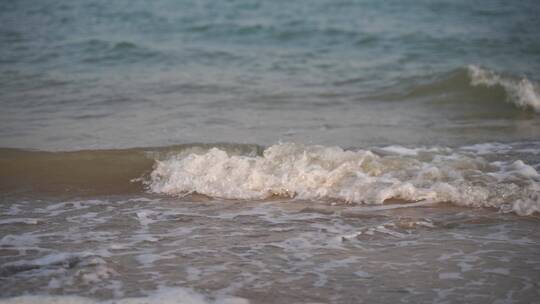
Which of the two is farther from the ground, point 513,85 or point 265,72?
point 265,72

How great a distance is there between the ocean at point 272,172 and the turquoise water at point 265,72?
0.06m

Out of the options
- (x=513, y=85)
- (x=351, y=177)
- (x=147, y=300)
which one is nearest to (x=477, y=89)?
(x=513, y=85)

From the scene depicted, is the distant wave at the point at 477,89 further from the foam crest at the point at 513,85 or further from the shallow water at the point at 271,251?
the shallow water at the point at 271,251

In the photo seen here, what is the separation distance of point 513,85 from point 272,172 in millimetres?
5327

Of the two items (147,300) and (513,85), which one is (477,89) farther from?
(147,300)

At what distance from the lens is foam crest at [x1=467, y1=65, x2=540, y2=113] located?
924cm

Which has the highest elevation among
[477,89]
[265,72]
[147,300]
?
[265,72]

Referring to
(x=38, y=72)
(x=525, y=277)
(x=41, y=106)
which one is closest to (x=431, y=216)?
(x=525, y=277)

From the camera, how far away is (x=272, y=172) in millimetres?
5961

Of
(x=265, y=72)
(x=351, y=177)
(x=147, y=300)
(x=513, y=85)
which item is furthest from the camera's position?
(x=265, y=72)

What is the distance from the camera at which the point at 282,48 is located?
47.0ft

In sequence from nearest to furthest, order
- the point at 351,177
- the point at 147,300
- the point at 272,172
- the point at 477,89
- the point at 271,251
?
the point at 147,300 < the point at 271,251 < the point at 351,177 < the point at 272,172 < the point at 477,89

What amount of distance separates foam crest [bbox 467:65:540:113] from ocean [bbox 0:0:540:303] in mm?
28

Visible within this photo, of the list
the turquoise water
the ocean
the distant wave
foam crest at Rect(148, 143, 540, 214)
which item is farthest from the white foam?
the distant wave
